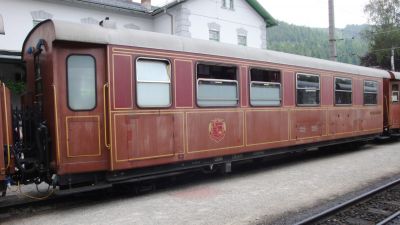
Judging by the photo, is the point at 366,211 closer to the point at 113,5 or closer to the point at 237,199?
the point at 237,199

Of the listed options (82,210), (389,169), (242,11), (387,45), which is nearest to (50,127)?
(82,210)

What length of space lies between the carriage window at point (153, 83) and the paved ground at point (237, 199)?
1776mm

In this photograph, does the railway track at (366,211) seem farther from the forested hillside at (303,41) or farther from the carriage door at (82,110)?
the forested hillside at (303,41)

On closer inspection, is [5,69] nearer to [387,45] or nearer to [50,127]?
[50,127]

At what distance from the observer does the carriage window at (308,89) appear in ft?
35.6

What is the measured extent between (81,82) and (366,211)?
510 cm

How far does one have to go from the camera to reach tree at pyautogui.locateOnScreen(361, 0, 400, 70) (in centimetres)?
3716

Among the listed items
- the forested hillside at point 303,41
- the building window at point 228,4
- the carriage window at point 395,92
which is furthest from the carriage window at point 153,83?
the forested hillside at point 303,41

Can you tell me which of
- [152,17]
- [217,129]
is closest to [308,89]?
[217,129]

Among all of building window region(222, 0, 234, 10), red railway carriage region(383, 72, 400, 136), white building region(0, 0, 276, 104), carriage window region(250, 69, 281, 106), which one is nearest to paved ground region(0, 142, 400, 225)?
carriage window region(250, 69, 281, 106)

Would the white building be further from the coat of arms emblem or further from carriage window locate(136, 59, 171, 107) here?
the coat of arms emblem

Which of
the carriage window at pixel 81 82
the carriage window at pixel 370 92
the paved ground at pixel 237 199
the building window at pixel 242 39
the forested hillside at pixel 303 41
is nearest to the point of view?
the paved ground at pixel 237 199

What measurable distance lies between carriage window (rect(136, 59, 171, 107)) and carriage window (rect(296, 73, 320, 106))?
4.49 meters

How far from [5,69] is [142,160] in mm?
11228
